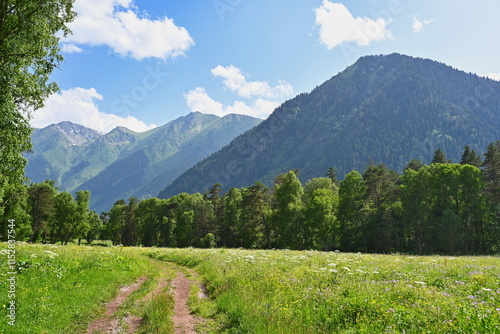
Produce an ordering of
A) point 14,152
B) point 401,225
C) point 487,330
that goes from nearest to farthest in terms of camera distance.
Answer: point 487,330, point 14,152, point 401,225

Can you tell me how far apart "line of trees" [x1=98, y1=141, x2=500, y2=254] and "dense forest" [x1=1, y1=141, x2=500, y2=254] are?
15 cm

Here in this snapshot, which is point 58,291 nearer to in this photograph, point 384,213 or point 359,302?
point 359,302

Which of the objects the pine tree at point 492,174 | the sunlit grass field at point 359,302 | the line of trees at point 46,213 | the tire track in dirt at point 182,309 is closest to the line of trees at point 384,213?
the pine tree at point 492,174

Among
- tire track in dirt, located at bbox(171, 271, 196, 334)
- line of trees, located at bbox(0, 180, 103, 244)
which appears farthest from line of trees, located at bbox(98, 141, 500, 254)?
tire track in dirt, located at bbox(171, 271, 196, 334)

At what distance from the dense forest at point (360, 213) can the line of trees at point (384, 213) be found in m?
0.15

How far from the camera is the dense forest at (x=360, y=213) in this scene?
49844 millimetres

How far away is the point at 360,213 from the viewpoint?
5869 cm

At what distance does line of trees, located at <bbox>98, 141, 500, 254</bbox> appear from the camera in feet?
163

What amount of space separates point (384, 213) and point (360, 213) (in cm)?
468

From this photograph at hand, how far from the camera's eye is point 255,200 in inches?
2504

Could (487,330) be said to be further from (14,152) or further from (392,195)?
(392,195)

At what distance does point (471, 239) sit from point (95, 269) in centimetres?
6076

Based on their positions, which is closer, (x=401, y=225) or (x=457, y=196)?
(x=457, y=196)

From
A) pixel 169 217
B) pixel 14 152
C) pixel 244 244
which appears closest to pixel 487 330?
pixel 14 152
